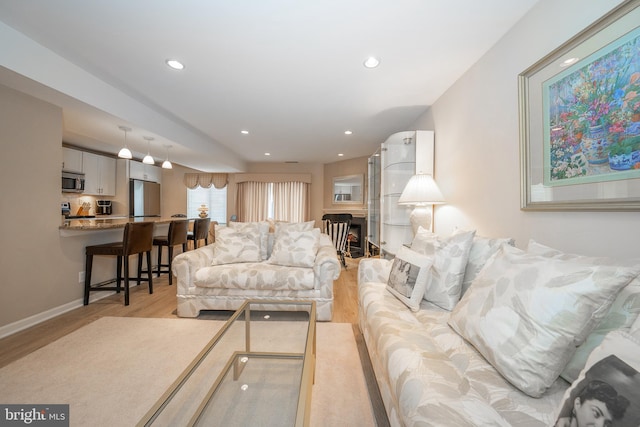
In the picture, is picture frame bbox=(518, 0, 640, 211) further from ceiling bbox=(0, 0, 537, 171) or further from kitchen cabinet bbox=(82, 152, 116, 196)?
kitchen cabinet bbox=(82, 152, 116, 196)

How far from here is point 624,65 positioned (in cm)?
106

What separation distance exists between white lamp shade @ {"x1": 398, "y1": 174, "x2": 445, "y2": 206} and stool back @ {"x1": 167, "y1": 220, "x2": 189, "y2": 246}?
316cm

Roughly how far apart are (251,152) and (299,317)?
14.2 feet

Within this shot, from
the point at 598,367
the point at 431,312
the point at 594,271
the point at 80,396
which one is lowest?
the point at 80,396

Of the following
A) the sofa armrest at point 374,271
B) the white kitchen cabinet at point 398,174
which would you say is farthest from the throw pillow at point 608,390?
the white kitchen cabinet at point 398,174

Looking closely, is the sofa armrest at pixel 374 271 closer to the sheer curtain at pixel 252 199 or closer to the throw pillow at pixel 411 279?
the throw pillow at pixel 411 279

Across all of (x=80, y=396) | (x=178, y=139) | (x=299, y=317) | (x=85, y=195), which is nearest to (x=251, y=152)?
(x=178, y=139)

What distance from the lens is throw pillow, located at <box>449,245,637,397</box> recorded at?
82 cm

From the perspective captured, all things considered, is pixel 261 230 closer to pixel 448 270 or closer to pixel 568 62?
pixel 448 270

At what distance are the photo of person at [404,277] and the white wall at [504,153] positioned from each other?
729 mm

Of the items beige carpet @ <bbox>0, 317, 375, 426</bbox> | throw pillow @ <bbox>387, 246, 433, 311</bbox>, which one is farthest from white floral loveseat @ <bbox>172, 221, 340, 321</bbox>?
throw pillow @ <bbox>387, 246, 433, 311</bbox>

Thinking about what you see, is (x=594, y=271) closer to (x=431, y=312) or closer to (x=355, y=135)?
(x=431, y=312)

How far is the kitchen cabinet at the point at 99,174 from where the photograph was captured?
443cm

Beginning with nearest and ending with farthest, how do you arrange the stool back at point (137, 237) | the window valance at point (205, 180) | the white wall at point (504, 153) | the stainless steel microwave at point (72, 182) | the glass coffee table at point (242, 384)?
the glass coffee table at point (242, 384)
the white wall at point (504, 153)
the stool back at point (137, 237)
the stainless steel microwave at point (72, 182)
the window valance at point (205, 180)
